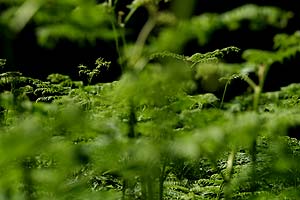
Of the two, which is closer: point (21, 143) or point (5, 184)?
point (21, 143)

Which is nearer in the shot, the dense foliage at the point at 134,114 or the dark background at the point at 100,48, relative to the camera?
the dense foliage at the point at 134,114

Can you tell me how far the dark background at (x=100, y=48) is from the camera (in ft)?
14.5

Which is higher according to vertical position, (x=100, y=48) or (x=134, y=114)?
(x=134, y=114)

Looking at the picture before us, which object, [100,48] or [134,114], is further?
[100,48]

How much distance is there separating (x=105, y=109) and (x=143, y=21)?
2811 millimetres

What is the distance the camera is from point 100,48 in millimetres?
4406

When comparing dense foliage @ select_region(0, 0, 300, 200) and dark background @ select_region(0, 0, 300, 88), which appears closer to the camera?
dense foliage @ select_region(0, 0, 300, 200)

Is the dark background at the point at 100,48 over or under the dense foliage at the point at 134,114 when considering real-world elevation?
under

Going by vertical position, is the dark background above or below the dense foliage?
below

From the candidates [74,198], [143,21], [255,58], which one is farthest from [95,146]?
[143,21]

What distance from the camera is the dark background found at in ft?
14.5

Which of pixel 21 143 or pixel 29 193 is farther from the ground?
pixel 21 143

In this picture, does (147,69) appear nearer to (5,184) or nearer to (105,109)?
(5,184)

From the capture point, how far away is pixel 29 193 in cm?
125
